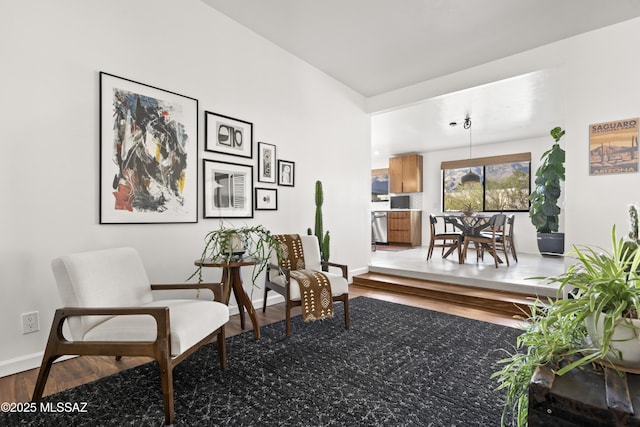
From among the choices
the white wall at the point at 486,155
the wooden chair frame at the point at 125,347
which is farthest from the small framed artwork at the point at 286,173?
the white wall at the point at 486,155

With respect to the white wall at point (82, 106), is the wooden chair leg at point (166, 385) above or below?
below

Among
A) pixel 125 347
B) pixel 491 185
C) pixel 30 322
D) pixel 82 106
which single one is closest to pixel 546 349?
pixel 125 347

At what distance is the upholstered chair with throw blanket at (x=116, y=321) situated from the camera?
1551 mm

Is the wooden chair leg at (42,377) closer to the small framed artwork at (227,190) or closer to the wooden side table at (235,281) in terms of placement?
the wooden side table at (235,281)

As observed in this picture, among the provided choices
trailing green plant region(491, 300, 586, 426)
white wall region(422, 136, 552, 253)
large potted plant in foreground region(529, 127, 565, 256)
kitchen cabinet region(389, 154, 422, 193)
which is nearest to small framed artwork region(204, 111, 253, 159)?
trailing green plant region(491, 300, 586, 426)

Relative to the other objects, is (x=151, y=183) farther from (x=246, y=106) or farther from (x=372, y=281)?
(x=372, y=281)

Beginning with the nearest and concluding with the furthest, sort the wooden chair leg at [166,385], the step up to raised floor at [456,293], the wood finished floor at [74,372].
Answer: the wooden chair leg at [166,385], the wood finished floor at [74,372], the step up to raised floor at [456,293]

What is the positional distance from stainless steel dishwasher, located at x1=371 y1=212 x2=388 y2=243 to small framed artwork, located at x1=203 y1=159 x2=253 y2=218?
19.7 feet

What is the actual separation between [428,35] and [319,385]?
3506mm

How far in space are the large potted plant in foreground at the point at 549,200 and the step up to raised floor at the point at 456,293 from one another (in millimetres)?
2560

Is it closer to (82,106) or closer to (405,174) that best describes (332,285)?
(82,106)

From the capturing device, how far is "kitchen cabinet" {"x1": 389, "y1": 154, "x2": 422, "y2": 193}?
336 inches

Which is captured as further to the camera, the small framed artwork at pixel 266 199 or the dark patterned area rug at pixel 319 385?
the small framed artwork at pixel 266 199

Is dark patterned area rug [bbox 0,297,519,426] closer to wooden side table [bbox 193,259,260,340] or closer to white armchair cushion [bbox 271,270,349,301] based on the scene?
wooden side table [bbox 193,259,260,340]
